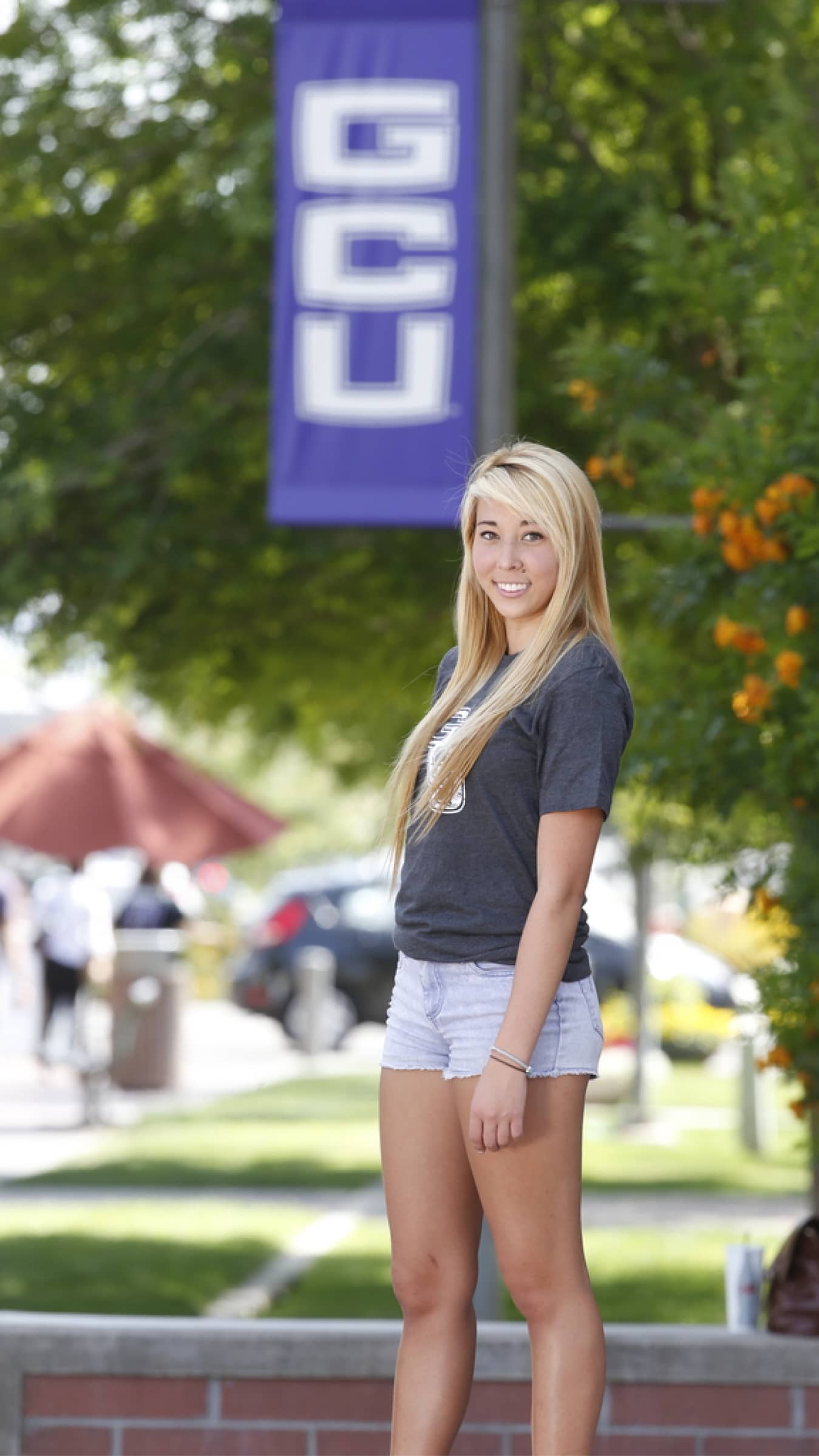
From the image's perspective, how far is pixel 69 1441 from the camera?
4.19m

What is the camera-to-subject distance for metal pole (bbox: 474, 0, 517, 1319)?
6195mm

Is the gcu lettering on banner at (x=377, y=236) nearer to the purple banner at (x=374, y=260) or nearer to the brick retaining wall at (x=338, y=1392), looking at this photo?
the purple banner at (x=374, y=260)

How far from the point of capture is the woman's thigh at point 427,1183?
3188 millimetres

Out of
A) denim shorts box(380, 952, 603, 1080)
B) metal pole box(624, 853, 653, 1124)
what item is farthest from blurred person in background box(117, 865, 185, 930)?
denim shorts box(380, 952, 603, 1080)

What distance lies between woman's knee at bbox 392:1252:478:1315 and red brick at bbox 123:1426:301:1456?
1.08 metres

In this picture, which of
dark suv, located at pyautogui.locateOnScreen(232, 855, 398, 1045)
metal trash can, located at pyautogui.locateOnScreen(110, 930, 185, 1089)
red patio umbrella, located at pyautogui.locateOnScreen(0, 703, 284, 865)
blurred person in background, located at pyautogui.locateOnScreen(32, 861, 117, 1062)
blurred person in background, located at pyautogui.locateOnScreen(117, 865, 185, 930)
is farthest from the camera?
dark suv, located at pyautogui.locateOnScreen(232, 855, 398, 1045)

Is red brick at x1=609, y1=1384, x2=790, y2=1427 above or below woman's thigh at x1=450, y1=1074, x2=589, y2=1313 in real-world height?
below

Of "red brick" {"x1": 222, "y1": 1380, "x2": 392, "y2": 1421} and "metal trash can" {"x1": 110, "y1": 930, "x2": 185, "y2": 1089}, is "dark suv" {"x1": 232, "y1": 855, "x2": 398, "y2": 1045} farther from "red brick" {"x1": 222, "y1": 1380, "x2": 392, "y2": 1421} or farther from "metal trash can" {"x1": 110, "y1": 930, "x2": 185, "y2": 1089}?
"red brick" {"x1": 222, "y1": 1380, "x2": 392, "y2": 1421}

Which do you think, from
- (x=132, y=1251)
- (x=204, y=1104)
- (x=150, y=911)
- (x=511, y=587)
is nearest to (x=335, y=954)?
(x=150, y=911)

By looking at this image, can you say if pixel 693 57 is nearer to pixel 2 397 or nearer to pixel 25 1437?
pixel 2 397

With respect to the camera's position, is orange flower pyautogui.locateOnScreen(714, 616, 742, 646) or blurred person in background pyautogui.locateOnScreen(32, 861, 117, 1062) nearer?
orange flower pyautogui.locateOnScreen(714, 616, 742, 646)

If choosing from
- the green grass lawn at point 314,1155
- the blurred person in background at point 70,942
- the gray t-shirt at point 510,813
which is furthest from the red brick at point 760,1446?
the blurred person in background at point 70,942

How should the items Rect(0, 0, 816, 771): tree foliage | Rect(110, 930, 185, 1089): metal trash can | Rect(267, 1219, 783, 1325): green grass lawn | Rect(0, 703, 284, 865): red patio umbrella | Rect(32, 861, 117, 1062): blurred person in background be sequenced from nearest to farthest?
Rect(267, 1219, 783, 1325): green grass lawn, Rect(0, 0, 816, 771): tree foliage, Rect(0, 703, 284, 865): red patio umbrella, Rect(32, 861, 117, 1062): blurred person in background, Rect(110, 930, 185, 1089): metal trash can

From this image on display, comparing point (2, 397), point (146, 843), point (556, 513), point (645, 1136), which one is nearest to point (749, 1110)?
point (645, 1136)
